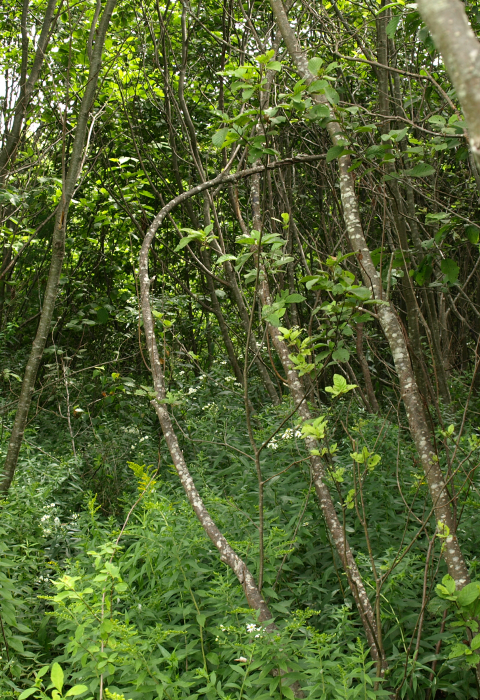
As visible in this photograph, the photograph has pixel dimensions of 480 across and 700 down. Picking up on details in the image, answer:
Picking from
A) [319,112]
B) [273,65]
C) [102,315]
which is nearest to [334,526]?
[319,112]

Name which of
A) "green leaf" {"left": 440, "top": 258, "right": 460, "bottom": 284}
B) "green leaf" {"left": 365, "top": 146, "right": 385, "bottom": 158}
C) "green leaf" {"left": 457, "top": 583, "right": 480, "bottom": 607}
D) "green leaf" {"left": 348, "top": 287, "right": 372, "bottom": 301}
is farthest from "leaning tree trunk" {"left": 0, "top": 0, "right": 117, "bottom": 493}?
"green leaf" {"left": 457, "top": 583, "right": 480, "bottom": 607}

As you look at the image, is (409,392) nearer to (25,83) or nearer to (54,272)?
(54,272)

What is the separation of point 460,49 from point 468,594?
71.0 inches

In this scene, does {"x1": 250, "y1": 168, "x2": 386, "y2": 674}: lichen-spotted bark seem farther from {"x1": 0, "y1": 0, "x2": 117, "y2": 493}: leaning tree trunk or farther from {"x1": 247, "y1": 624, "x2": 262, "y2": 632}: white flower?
{"x1": 0, "y1": 0, "x2": 117, "y2": 493}: leaning tree trunk

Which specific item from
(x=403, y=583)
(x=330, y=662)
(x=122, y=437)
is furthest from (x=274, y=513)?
(x=122, y=437)

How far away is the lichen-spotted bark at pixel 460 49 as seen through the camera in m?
0.69

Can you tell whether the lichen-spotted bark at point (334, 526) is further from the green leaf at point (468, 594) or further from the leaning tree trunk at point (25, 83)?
the leaning tree trunk at point (25, 83)

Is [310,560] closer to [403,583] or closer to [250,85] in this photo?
[403,583]

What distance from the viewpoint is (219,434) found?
4414 mm

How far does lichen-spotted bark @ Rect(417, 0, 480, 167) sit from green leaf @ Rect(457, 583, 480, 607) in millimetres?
1680

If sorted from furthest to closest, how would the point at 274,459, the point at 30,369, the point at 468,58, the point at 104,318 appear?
the point at 104,318 → the point at 274,459 → the point at 30,369 → the point at 468,58

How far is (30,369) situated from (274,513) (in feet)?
5.81

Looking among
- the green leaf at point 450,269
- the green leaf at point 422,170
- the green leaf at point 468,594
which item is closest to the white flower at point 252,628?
the green leaf at point 468,594

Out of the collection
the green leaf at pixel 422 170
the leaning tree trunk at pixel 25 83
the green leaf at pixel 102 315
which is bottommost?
the green leaf at pixel 422 170
